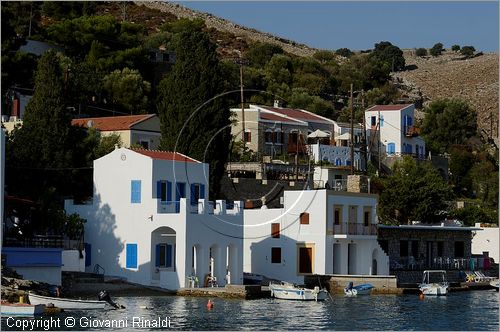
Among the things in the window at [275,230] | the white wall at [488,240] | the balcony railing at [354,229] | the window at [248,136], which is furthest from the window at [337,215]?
the window at [248,136]

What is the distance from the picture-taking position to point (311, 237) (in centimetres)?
5738

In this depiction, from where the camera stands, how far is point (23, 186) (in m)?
54.2

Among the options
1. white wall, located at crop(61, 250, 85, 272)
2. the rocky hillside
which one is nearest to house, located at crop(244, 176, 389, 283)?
white wall, located at crop(61, 250, 85, 272)

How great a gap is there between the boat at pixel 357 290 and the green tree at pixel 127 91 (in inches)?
1376

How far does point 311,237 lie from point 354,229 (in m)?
2.57

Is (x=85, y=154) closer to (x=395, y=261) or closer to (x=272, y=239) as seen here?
(x=272, y=239)

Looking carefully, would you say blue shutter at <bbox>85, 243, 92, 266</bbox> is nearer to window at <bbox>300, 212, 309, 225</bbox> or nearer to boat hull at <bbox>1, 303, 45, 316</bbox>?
window at <bbox>300, 212, 309, 225</bbox>

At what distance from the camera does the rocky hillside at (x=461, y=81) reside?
546 feet

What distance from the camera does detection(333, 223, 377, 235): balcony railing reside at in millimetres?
57719

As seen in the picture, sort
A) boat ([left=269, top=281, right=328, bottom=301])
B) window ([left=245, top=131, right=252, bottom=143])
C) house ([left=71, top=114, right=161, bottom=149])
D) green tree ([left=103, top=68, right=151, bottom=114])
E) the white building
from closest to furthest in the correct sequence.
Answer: boat ([left=269, top=281, right=328, bottom=301]) < house ([left=71, top=114, right=161, bottom=149]) < window ([left=245, top=131, right=252, bottom=143]) < green tree ([left=103, top=68, right=151, bottom=114]) < the white building

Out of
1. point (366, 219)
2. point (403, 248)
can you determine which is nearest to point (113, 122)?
point (366, 219)

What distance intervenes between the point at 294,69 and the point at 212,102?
6500 centimetres

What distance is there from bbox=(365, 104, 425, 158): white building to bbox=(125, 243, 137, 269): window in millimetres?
40168

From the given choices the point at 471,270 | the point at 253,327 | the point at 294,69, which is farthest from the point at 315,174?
the point at 294,69
